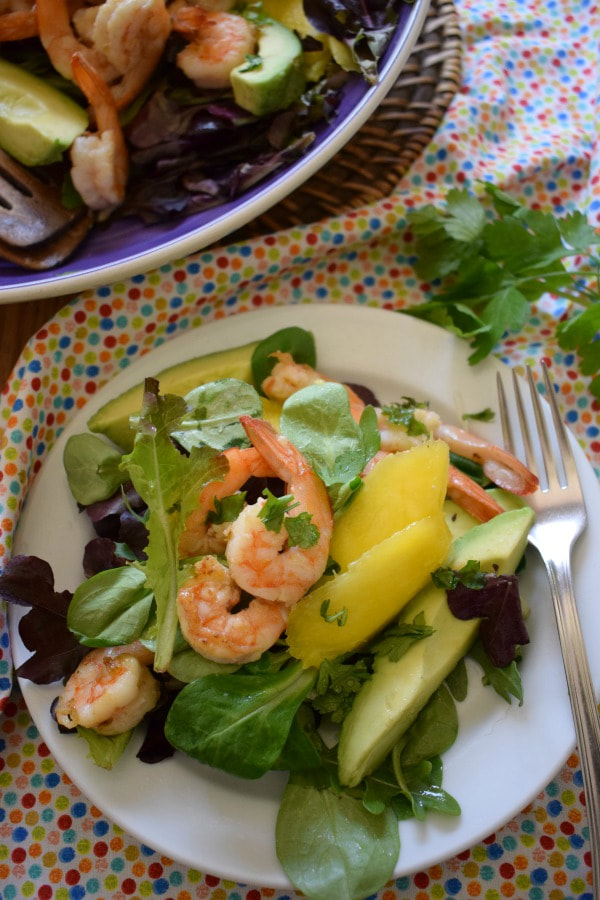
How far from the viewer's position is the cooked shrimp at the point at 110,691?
111 cm

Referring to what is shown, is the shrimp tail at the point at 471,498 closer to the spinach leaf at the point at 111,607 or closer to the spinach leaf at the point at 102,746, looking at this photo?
the spinach leaf at the point at 111,607

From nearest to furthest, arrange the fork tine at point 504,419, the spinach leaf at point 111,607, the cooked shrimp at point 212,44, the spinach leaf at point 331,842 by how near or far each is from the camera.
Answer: the spinach leaf at point 331,842 < the spinach leaf at point 111,607 < the fork tine at point 504,419 < the cooked shrimp at point 212,44

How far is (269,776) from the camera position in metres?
1.22

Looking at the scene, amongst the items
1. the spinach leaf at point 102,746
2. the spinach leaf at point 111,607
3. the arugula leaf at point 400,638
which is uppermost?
the arugula leaf at point 400,638

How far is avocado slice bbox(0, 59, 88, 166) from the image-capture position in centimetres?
149

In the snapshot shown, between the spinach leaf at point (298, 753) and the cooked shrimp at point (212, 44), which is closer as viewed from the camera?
the spinach leaf at point (298, 753)

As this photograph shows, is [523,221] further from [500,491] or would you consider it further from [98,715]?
[98,715]

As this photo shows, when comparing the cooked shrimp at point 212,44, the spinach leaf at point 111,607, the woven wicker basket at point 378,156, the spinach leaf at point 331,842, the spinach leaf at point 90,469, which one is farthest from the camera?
the woven wicker basket at point 378,156

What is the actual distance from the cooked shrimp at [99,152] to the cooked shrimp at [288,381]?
448 mm

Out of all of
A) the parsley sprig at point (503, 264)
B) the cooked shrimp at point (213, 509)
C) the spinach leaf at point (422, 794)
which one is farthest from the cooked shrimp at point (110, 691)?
the parsley sprig at point (503, 264)

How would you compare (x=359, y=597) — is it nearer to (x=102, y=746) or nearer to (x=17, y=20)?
(x=102, y=746)

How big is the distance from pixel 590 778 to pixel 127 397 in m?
0.91

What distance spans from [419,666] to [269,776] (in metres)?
0.28

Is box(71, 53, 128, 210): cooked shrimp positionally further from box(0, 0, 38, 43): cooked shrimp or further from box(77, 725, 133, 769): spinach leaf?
box(77, 725, 133, 769): spinach leaf
